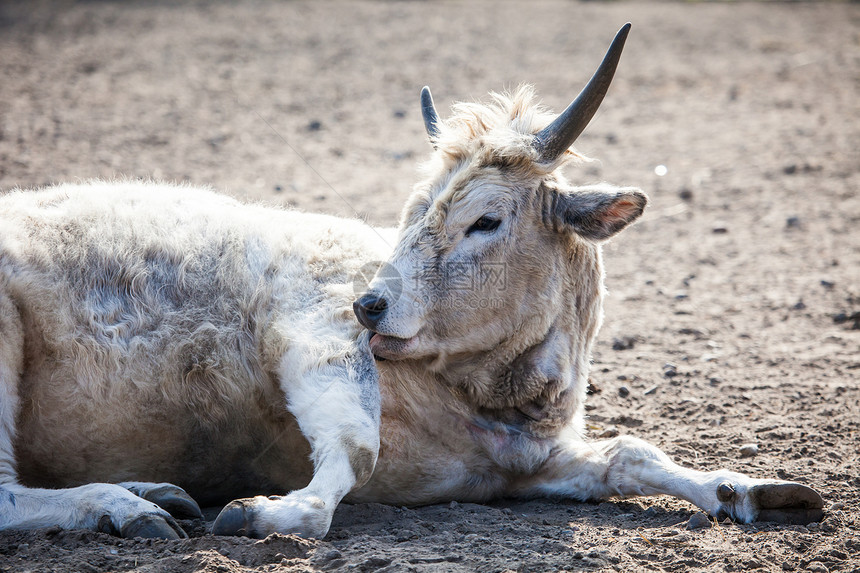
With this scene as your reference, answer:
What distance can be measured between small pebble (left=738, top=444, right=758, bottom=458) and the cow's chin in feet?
7.52

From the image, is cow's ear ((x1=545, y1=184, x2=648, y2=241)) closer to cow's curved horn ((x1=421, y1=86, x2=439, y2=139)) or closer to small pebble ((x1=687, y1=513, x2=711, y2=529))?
cow's curved horn ((x1=421, y1=86, x2=439, y2=139))

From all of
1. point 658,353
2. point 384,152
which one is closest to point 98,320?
point 658,353

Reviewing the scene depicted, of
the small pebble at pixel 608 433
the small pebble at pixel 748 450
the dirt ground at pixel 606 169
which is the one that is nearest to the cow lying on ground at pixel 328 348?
the dirt ground at pixel 606 169

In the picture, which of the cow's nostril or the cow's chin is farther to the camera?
the cow's chin

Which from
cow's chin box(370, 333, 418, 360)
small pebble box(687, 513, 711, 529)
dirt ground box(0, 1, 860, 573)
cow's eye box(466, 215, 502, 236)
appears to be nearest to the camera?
dirt ground box(0, 1, 860, 573)

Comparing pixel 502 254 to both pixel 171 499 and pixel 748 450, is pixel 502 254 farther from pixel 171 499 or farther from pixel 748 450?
pixel 171 499

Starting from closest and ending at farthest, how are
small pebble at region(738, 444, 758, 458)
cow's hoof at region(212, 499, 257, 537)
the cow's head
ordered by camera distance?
1. cow's hoof at region(212, 499, 257, 537)
2. the cow's head
3. small pebble at region(738, 444, 758, 458)

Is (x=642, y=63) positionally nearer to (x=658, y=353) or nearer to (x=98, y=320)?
(x=658, y=353)

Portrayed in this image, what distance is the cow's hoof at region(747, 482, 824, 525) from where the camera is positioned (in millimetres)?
4395

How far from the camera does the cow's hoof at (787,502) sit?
4395 mm

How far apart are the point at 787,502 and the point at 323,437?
2.38 meters

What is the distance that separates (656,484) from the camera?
4707mm

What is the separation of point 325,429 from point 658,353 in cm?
372

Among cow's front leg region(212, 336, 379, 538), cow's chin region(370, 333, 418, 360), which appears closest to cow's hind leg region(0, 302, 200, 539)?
cow's front leg region(212, 336, 379, 538)
